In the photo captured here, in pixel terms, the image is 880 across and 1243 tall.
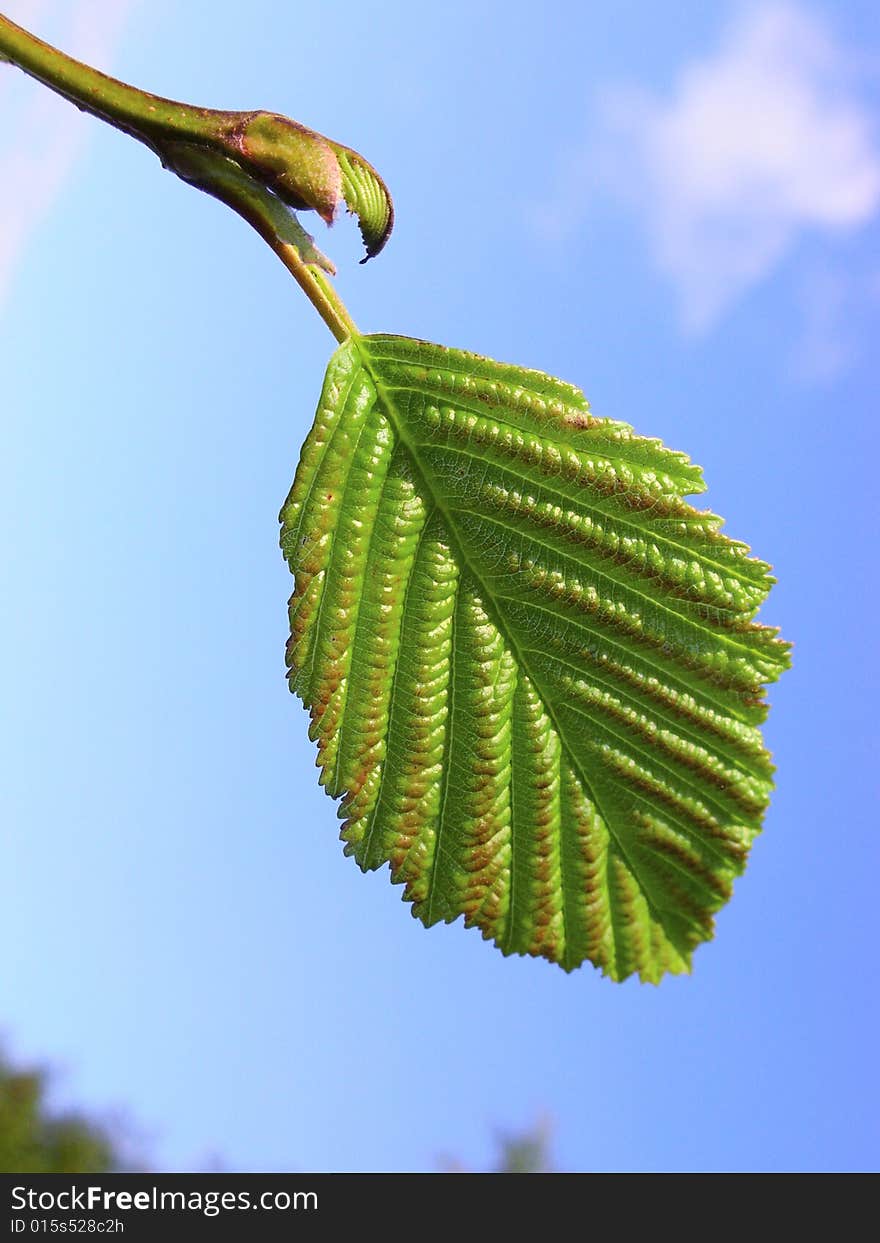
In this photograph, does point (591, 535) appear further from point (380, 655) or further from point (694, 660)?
point (380, 655)

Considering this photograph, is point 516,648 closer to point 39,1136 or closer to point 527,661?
point 527,661

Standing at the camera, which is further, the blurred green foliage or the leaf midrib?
the blurred green foliage

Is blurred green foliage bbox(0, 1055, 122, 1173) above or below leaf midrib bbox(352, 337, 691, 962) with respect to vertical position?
above

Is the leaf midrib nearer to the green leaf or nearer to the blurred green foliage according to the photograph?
the green leaf

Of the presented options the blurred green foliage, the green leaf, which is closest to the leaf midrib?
the green leaf

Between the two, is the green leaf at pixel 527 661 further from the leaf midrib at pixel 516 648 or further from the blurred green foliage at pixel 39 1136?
the blurred green foliage at pixel 39 1136

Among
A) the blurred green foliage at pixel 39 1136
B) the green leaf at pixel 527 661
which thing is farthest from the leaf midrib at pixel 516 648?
the blurred green foliage at pixel 39 1136
